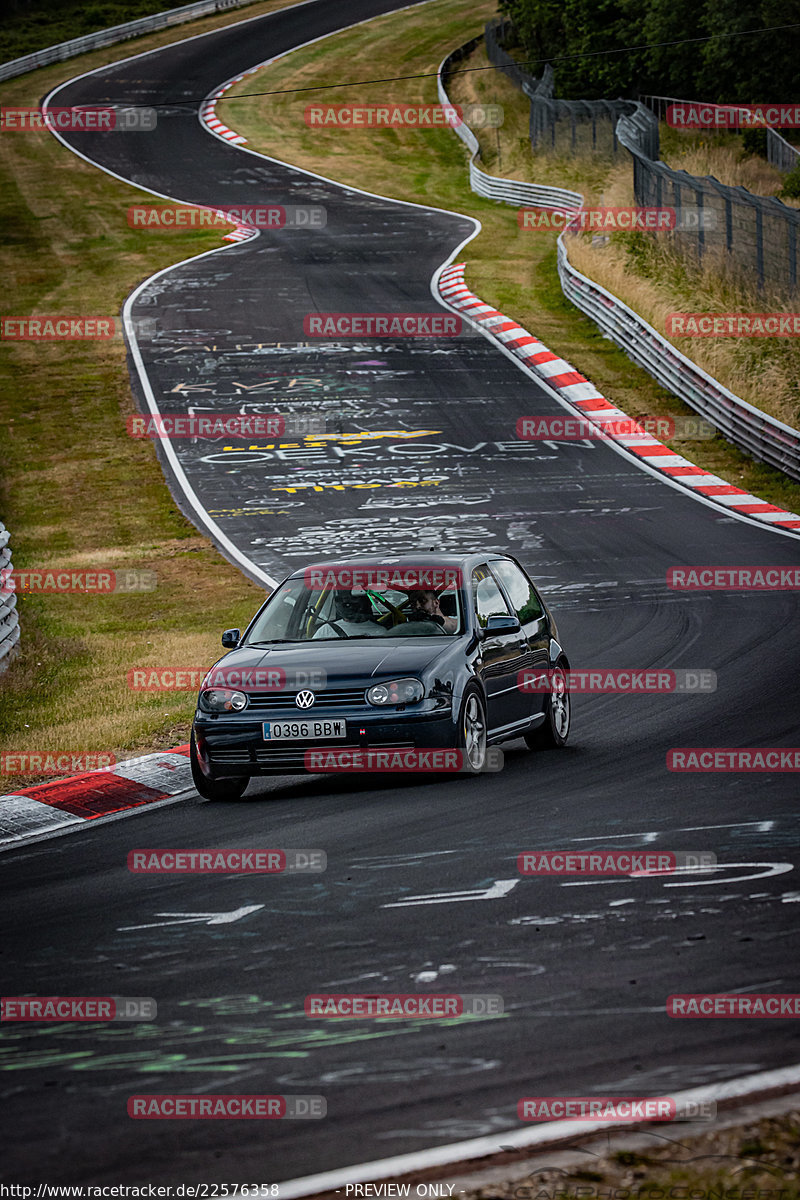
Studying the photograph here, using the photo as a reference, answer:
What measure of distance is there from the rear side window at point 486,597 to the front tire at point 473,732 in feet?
2.49

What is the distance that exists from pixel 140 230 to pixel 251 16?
3930cm

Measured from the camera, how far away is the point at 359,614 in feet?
36.5

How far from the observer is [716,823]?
27.5ft

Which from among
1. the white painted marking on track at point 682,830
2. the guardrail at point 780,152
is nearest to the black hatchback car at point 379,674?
the white painted marking on track at point 682,830

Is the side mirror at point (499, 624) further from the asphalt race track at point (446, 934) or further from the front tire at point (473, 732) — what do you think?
the asphalt race track at point (446, 934)

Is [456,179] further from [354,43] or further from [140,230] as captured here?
[354,43]

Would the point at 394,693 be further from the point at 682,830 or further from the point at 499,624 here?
the point at 682,830

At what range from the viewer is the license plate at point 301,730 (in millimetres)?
10008

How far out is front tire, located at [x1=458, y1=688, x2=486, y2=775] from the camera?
10.2m

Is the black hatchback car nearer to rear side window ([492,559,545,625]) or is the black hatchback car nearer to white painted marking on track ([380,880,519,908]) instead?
rear side window ([492,559,545,625])

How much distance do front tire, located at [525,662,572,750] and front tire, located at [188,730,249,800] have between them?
2259 mm

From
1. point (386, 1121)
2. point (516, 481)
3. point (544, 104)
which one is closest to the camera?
point (386, 1121)

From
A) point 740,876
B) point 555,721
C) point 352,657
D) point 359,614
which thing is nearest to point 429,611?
point 359,614

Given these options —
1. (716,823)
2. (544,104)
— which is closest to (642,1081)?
(716,823)
